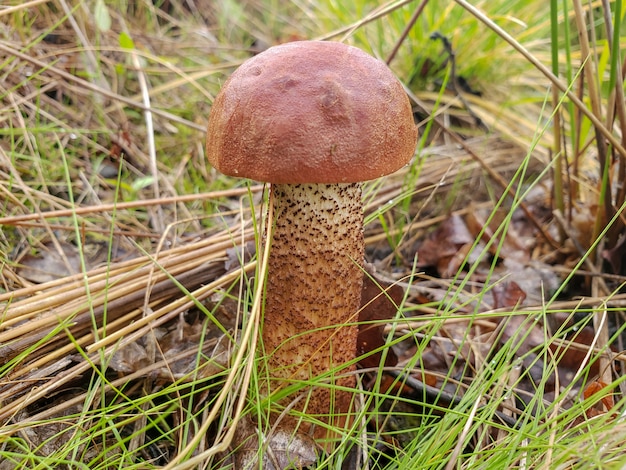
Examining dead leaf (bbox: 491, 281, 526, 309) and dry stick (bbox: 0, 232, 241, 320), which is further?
dead leaf (bbox: 491, 281, 526, 309)

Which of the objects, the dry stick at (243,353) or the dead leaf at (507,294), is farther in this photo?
the dead leaf at (507,294)

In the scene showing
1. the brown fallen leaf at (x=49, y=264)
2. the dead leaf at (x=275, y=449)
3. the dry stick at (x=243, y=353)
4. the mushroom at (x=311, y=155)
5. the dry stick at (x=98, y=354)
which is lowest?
the dead leaf at (x=275, y=449)

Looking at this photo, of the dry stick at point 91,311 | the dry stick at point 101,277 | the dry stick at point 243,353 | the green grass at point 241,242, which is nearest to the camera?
the dry stick at point 243,353

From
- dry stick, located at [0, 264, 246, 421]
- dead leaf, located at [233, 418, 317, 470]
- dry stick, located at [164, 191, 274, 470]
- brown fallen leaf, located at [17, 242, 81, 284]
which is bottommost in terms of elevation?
dead leaf, located at [233, 418, 317, 470]

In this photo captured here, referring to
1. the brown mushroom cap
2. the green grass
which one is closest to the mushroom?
the brown mushroom cap

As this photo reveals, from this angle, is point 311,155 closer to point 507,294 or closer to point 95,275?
point 95,275

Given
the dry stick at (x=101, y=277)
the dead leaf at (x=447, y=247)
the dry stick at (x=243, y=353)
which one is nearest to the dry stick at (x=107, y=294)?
the dry stick at (x=101, y=277)

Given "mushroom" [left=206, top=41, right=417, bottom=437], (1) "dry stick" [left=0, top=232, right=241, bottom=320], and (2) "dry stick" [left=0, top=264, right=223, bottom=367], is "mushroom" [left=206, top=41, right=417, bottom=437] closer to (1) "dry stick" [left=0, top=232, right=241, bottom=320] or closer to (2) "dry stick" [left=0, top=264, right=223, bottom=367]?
(1) "dry stick" [left=0, top=232, right=241, bottom=320]

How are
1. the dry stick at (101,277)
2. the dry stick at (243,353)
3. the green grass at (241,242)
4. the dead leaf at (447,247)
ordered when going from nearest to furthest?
the dry stick at (243,353)
the green grass at (241,242)
the dry stick at (101,277)
the dead leaf at (447,247)

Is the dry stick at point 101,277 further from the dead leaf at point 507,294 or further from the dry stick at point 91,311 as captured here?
the dead leaf at point 507,294
